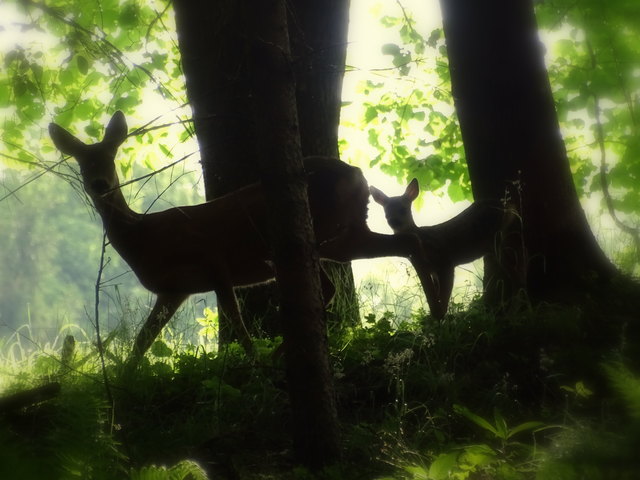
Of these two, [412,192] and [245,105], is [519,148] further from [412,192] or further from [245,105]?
[245,105]

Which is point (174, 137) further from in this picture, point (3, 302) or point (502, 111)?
point (3, 302)

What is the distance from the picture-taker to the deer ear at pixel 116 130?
17.0ft

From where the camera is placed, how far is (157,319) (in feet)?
17.3

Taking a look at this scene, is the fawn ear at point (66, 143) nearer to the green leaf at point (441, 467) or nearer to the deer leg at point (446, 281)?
the deer leg at point (446, 281)

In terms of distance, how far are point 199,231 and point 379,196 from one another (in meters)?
2.55

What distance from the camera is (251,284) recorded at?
5277 mm

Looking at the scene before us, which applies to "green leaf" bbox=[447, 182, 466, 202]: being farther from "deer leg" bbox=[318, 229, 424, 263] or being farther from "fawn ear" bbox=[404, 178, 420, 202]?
"deer leg" bbox=[318, 229, 424, 263]

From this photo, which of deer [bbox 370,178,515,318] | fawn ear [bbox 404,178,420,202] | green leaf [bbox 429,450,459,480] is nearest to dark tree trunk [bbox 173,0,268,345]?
deer [bbox 370,178,515,318]

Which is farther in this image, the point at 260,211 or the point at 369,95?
the point at 369,95

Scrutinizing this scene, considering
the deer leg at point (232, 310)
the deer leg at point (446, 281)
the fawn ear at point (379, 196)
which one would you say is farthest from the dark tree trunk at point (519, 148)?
the deer leg at point (232, 310)

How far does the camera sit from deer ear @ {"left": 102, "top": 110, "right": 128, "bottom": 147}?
17.0 feet

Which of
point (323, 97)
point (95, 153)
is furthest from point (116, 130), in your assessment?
point (323, 97)

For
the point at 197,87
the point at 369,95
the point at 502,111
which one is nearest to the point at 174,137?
the point at 369,95

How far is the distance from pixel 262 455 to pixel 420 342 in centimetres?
157
